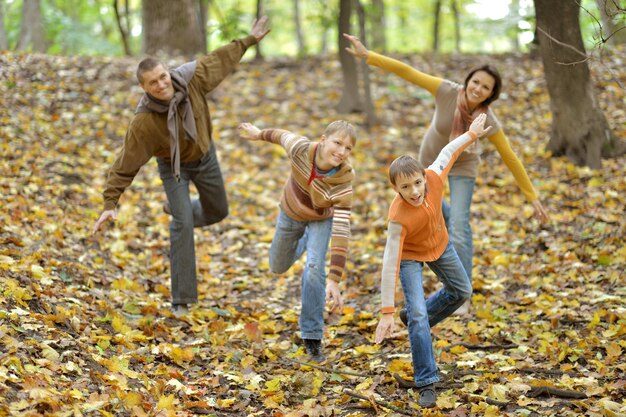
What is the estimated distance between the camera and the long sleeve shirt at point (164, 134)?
5469 mm

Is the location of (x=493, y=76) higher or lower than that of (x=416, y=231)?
higher

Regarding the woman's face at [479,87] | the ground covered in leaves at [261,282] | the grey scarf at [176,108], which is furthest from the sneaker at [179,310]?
the woman's face at [479,87]

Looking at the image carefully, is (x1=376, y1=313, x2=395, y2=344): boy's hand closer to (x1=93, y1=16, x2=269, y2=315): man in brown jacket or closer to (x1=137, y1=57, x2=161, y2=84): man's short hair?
(x1=93, y1=16, x2=269, y2=315): man in brown jacket

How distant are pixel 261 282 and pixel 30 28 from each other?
448 inches

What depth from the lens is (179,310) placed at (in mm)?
5859

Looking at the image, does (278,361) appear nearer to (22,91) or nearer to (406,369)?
(406,369)

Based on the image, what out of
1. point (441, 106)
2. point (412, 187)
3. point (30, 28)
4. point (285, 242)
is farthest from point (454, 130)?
point (30, 28)

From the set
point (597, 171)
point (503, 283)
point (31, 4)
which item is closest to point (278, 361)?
point (503, 283)

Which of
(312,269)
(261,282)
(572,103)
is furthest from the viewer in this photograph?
(572,103)

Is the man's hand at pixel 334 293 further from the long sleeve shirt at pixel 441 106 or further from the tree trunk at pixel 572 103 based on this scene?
Result: the tree trunk at pixel 572 103

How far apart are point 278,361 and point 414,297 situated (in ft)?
4.13

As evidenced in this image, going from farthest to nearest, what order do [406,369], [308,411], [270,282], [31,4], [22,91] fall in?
[31,4] < [22,91] < [270,282] < [406,369] < [308,411]

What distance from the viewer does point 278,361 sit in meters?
5.05

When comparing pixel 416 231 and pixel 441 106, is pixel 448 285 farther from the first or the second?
pixel 441 106
